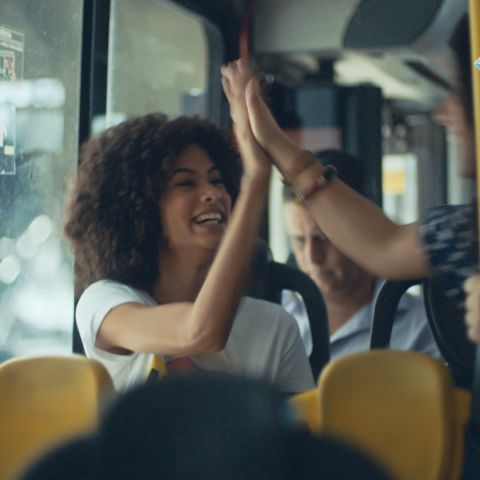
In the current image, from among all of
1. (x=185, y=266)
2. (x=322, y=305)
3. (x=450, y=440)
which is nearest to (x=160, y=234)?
(x=185, y=266)

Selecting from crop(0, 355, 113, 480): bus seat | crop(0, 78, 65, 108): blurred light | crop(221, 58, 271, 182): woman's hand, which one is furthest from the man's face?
crop(0, 78, 65, 108): blurred light

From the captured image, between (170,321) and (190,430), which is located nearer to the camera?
(190,430)

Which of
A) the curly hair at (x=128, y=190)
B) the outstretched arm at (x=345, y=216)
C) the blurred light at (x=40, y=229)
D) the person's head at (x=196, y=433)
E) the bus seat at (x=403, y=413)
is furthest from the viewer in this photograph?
the blurred light at (x=40, y=229)

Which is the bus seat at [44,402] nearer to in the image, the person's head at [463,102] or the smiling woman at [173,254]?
the smiling woman at [173,254]

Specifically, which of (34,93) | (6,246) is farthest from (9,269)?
(34,93)

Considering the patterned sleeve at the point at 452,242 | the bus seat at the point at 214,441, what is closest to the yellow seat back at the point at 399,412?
the patterned sleeve at the point at 452,242

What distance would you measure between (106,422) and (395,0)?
0.85 metres

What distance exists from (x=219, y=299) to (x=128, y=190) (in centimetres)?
23

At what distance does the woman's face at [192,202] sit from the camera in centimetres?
135

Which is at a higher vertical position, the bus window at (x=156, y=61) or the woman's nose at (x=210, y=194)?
the bus window at (x=156, y=61)

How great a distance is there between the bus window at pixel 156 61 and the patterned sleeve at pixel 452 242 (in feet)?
1.30

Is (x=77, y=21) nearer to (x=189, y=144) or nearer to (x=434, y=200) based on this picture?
(x=189, y=144)

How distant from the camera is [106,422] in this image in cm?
69

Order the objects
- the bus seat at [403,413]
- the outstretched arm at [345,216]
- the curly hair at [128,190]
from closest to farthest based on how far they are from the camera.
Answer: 1. the bus seat at [403,413]
2. the outstretched arm at [345,216]
3. the curly hair at [128,190]
